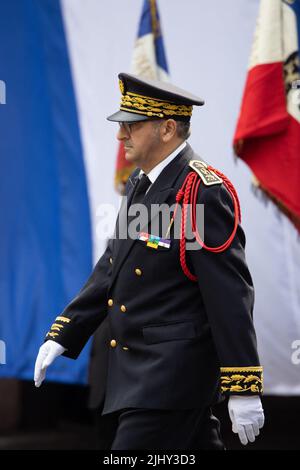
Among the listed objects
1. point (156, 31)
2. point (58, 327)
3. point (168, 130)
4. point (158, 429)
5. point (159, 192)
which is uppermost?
point (156, 31)

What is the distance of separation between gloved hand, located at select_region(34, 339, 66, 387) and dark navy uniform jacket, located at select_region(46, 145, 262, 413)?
0.67 feet

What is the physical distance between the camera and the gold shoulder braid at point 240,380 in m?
2.81

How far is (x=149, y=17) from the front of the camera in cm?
482

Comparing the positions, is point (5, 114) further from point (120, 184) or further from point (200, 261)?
point (200, 261)

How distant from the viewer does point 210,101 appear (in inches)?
191

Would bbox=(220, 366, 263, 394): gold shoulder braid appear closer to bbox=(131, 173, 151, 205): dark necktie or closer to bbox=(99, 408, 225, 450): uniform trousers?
bbox=(99, 408, 225, 450): uniform trousers

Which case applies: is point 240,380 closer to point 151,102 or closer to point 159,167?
point 159,167

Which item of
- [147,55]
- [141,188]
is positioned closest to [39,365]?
[141,188]

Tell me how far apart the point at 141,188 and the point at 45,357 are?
0.65 m

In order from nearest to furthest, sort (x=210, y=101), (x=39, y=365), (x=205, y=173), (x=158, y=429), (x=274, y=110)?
1. (x=158, y=429)
2. (x=205, y=173)
3. (x=39, y=365)
4. (x=274, y=110)
5. (x=210, y=101)

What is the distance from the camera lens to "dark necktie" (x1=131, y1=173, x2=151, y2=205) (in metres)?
3.15

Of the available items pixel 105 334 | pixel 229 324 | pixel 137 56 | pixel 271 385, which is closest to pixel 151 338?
pixel 229 324

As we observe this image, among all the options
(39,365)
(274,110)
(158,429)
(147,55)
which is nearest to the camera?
(158,429)

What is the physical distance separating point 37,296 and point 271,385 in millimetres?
1389
